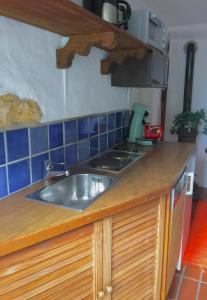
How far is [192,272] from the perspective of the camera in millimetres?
1987

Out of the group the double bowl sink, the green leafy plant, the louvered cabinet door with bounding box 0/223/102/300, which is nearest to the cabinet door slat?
the louvered cabinet door with bounding box 0/223/102/300

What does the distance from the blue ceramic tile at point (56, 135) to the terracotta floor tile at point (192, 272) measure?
1.38 meters

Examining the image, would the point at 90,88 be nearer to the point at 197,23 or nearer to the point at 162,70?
the point at 162,70

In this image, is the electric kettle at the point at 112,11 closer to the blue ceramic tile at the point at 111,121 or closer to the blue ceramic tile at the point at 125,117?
the blue ceramic tile at the point at 111,121

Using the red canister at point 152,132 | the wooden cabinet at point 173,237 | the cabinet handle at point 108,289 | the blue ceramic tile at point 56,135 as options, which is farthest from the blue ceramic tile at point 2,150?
the red canister at point 152,132

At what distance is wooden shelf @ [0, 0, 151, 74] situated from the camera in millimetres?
966

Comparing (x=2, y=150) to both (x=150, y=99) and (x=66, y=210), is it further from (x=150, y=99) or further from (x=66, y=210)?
(x=150, y=99)

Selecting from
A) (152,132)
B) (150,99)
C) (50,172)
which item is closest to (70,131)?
(50,172)

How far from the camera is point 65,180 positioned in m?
1.41

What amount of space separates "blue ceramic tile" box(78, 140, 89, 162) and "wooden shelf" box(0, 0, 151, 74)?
51 centimetres

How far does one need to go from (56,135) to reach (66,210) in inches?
22.1

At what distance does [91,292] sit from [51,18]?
1148 mm

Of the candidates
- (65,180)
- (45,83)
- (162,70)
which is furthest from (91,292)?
(162,70)

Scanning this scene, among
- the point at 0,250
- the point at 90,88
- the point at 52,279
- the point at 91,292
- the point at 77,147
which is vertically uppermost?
the point at 90,88
